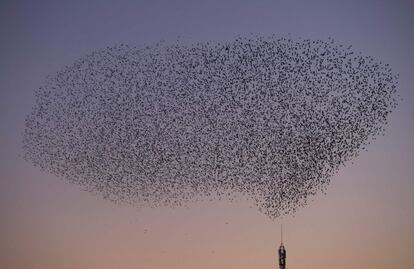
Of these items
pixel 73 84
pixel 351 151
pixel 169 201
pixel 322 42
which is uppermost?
pixel 322 42

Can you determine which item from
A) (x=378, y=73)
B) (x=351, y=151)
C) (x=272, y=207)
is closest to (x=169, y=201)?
(x=272, y=207)

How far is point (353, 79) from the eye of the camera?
94.4ft

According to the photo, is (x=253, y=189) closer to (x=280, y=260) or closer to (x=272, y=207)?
(x=272, y=207)

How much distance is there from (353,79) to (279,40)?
13.1 ft

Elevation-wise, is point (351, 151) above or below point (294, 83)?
below

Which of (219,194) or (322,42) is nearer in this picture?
(322,42)

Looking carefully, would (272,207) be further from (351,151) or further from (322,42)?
(322,42)

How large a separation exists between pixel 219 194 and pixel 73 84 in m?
9.26

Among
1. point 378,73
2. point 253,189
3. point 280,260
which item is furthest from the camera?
point 280,260

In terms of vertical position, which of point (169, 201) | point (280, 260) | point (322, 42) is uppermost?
point (322, 42)

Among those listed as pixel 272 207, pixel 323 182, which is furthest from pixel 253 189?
pixel 323 182

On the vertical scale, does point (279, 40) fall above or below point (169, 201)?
above

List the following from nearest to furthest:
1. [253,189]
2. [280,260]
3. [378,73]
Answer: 1. [378,73]
2. [253,189]
3. [280,260]

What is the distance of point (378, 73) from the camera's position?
28484mm
